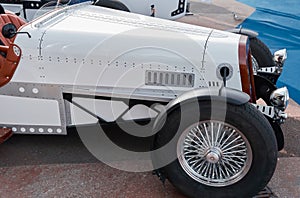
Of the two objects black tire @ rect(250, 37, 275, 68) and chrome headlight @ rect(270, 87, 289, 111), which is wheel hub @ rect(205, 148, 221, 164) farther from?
→ black tire @ rect(250, 37, 275, 68)

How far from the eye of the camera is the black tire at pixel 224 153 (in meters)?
2.39

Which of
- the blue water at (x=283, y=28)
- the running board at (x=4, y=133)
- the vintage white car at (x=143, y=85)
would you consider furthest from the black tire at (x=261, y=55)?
the running board at (x=4, y=133)

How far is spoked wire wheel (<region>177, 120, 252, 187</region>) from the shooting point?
2.50 metres

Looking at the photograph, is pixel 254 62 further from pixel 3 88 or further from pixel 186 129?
pixel 3 88

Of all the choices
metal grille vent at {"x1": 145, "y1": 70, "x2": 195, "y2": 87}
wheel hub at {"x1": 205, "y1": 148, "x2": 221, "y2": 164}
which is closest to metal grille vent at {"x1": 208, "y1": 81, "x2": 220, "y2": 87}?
metal grille vent at {"x1": 145, "y1": 70, "x2": 195, "y2": 87}

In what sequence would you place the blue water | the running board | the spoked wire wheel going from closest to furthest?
1. the spoked wire wheel
2. the running board
3. the blue water

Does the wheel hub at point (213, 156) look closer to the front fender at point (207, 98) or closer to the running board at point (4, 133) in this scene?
the front fender at point (207, 98)

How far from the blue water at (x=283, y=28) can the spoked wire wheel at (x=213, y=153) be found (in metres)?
2.18

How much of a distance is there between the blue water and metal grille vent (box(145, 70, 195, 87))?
2.09 metres

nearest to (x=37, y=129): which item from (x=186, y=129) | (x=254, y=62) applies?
(x=186, y=129)

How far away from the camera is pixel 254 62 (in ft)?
12.5

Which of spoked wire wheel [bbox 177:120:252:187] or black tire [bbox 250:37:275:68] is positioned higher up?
black tire [bbox 250:37:275:68]

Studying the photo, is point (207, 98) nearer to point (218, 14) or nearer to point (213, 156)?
point (213, 156)

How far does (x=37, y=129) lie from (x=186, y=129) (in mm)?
1311
